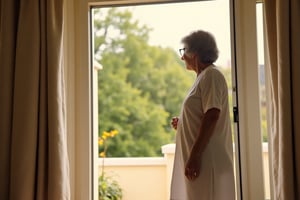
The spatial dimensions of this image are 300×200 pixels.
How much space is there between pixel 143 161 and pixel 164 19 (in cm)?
316

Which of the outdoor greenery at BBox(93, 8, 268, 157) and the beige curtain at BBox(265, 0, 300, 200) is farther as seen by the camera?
the outdoor greenery at BBox(93, 8, 268, 157)

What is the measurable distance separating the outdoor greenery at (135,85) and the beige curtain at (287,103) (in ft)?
19.2

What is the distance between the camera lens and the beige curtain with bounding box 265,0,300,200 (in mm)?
1697

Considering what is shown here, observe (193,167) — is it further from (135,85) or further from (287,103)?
(135,85)

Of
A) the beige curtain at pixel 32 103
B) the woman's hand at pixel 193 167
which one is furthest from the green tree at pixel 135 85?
the woman's hand at pixel 193 167

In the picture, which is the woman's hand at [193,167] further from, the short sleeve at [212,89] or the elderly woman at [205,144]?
the short sleeve at [212,89]

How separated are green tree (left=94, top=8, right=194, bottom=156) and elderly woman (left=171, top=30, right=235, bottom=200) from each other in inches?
223

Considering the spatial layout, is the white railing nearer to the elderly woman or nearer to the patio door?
the patio door

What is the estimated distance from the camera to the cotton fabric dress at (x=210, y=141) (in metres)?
1.80

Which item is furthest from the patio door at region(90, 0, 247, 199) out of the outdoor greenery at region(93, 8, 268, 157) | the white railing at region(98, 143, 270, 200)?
the white railing at region(98, 143, 270, 200)

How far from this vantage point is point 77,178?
2248mm

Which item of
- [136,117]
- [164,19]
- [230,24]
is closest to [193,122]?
[230,24]

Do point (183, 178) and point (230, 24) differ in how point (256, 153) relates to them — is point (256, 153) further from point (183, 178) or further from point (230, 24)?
point (230, 24)

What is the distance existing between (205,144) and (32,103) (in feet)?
3.02
